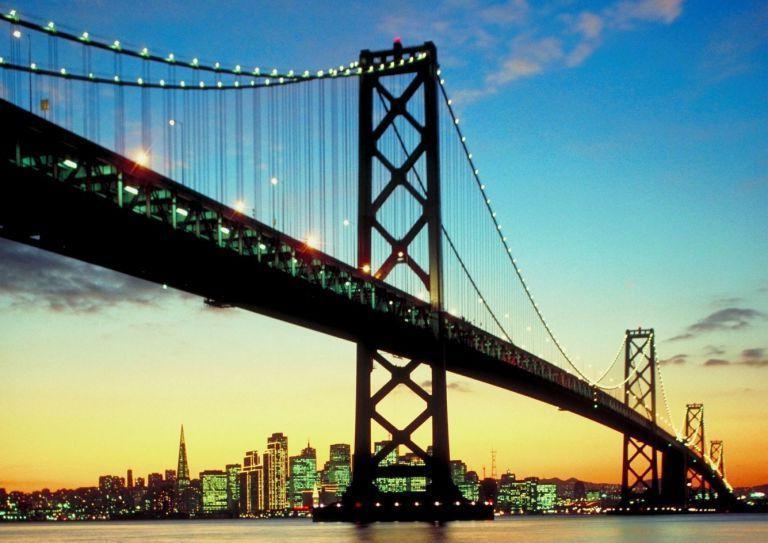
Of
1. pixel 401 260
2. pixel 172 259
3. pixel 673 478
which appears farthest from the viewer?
pixel 673 478

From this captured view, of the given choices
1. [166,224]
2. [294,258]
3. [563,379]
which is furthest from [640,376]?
[166,224]

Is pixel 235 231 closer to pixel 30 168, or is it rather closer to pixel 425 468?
pixel 30 168

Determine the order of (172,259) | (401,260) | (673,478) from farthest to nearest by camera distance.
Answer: (673,478), (401,260), (172,259)

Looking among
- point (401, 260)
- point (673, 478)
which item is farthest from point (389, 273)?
point (673, 478)

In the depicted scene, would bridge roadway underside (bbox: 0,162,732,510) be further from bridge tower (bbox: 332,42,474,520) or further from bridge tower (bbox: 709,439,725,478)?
bridge tower (bbox: 709,439,725,478)

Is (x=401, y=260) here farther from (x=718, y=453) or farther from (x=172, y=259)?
(x=718, y=453)

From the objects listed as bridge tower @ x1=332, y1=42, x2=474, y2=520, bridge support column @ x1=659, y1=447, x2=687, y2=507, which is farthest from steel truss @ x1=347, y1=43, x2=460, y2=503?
bridge support column @ x1=659, y1=447, x2=687, y2=507

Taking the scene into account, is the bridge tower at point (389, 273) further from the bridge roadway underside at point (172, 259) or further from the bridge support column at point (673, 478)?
the bridge support column at point (673, 478)

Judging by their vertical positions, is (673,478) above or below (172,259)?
below
